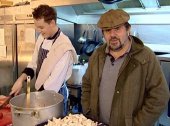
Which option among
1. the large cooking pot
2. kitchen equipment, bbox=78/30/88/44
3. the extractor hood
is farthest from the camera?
kitchen equipment, bbox=78/30/88/44

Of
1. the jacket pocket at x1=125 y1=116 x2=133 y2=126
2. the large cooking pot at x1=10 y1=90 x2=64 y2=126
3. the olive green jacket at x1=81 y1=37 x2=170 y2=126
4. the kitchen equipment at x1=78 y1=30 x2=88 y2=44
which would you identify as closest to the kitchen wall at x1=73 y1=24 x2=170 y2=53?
the kitchen equipment at x1=78 y1=30 x2=88 y2=44

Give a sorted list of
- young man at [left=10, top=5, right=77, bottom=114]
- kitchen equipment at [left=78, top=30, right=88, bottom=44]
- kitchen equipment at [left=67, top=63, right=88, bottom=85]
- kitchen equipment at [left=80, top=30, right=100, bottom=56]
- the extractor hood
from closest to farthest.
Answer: young man at [left=10, top=5, right=77, bottom=114] < the extractor hood < kitchen equipment at [left=67, top=63, right=88, bottom=85] < kitchen equipment at [left=80, top=30, right=100, bottom=56] < kitchen equipment at [left=78, top=30, right=88, bottom=44]

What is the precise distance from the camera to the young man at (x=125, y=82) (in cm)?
157

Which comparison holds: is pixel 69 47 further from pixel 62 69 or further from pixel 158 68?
pixel 158 68

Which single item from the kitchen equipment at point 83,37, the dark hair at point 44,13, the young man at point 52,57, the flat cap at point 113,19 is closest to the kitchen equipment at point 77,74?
the kitchen equipment at point 83,37

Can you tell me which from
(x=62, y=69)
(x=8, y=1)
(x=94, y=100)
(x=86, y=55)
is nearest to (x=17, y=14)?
(x=8, y=1)

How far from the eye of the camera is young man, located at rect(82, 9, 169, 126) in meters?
1.57

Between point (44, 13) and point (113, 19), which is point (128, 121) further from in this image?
point (44, 13)

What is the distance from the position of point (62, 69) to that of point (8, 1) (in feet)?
7.16

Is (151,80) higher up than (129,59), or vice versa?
(129,59)

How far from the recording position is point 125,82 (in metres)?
1.59

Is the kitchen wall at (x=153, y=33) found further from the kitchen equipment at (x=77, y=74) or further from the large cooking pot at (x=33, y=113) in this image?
the large cooking pot at (x=33, y=113)

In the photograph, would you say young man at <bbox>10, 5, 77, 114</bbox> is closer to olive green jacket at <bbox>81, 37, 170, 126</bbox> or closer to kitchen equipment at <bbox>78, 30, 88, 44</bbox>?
olive green jacket at <bbox>81, 37, 170, 126</bbox>

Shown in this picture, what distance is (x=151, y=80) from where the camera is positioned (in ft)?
5.14
